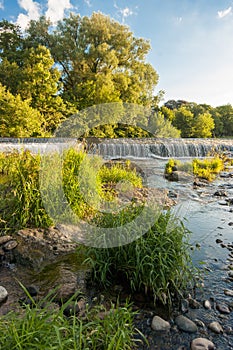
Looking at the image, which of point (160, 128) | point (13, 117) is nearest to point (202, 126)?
point (160, 128)

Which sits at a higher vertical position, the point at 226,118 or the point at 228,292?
the point at 226,118

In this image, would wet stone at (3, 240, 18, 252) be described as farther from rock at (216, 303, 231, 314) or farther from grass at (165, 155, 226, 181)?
grass at (165, 155, 226, 181)

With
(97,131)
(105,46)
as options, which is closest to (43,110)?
(97,131)

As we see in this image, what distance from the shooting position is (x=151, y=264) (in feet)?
6.89

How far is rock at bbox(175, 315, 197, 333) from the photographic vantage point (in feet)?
6.11

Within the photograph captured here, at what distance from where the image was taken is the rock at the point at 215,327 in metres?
1.86

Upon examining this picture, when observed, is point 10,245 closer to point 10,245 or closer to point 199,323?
point 10,245

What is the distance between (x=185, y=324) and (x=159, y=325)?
20 centimetres

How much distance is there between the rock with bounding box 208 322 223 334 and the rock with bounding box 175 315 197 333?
0.40 ft

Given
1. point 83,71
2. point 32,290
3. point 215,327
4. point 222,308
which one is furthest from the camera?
point 83,71

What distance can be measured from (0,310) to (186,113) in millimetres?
25074

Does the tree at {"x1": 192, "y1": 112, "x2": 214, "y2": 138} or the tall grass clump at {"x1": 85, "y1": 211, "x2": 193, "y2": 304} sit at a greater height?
the tree at {"x1": 192, "y1": 112, "x2": 214, "y2": 138}

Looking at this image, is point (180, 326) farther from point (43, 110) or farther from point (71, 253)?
point (43, 110)

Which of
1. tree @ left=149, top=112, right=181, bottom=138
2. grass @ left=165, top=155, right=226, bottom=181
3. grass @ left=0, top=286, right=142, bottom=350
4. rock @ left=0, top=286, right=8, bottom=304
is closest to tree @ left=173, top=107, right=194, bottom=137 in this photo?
tree @ left=149, top=112, right=181, bottom=138
